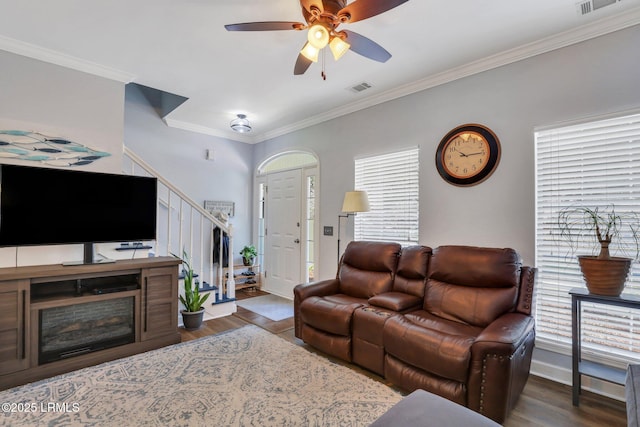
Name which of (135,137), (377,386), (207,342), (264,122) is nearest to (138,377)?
(207,342)

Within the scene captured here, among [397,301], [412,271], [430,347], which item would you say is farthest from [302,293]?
[430,347]

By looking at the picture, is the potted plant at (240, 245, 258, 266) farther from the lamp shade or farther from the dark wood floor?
→ the dark wood floor

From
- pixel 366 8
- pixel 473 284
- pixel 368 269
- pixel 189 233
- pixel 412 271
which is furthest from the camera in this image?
pixel 189 233

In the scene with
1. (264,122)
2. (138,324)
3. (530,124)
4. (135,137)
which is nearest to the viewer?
(530,124)

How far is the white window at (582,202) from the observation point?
2.17 metres

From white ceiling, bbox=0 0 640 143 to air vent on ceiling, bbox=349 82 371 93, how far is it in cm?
6

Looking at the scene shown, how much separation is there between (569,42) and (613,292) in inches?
76.3

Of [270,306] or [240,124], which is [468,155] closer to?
[240,124]

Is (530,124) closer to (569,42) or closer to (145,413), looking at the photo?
(569,42)

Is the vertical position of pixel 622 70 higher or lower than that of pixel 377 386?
higher

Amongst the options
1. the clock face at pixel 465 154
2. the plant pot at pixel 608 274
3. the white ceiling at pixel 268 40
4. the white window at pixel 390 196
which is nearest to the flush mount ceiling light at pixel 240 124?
the white ceiling at pixel 268 40

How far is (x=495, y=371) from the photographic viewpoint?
1.74 metres

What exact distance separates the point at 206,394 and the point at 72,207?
203 centimetres

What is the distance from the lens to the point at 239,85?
11.3 ft
